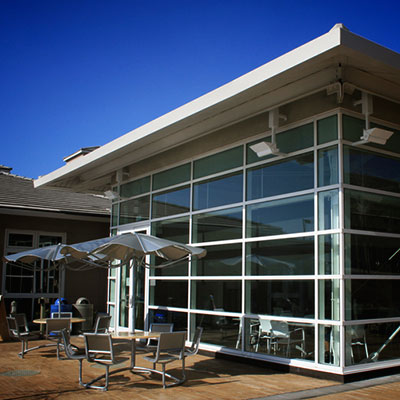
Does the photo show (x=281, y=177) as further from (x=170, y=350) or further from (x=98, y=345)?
(x=98, y=345)

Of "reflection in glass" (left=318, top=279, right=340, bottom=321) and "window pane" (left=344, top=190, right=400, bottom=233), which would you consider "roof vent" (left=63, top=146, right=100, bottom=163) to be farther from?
"reflection in glass" (left=318, top=279, right=340, bottom=321)

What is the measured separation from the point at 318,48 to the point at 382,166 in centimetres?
277

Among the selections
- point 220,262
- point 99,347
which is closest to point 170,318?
point 220,262

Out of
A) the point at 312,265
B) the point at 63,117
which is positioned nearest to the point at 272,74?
the point at 312,265

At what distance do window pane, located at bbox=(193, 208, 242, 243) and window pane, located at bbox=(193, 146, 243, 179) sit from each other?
90 centimetres

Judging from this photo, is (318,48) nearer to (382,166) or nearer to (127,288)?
(382,166)

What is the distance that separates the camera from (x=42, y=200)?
17.5m

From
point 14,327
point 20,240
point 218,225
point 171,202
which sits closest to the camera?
point 14,327

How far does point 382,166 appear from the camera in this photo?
844 centimetres

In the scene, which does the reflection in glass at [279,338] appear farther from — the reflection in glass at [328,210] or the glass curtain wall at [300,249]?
the reflection in glass at [328,210]

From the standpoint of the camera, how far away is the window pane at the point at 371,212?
7.93 meters

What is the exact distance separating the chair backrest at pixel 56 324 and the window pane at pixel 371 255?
19.2 feet

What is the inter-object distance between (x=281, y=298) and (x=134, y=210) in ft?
19.2

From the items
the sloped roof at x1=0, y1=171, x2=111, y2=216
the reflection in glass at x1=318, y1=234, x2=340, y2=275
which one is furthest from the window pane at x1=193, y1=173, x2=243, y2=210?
the sloped roof at x1=0, y1=171, x2=111, y2=216
